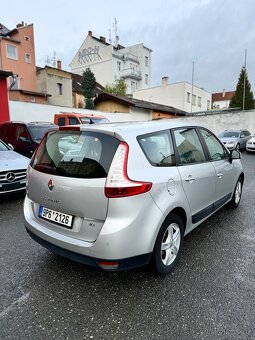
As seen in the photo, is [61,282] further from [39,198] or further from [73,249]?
[39,198]

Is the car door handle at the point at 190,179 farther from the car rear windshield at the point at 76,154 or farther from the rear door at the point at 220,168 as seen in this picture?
the car rear windshield at the point at 76,154

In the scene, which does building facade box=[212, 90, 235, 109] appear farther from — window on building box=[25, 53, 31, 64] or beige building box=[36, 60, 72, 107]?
window on building box=[25, 53, 31, 64]

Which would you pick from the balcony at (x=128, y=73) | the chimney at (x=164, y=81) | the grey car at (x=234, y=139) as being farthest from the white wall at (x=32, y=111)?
the balcony at (x=128, y=73)

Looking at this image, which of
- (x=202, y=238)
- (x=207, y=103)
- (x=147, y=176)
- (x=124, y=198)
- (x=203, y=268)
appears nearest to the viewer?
(x=124, y=198)

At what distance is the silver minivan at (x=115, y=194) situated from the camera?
2242 mm

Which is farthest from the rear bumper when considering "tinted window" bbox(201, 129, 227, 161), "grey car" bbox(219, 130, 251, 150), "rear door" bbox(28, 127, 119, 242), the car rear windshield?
"grey car" bbox(219, 130, 251, 150)

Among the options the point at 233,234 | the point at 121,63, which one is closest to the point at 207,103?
the point at 121,63

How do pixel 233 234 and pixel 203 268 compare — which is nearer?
pixel 203 268

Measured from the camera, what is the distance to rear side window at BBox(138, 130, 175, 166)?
8.38ft

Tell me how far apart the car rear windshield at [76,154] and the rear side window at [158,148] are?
1.15 ft

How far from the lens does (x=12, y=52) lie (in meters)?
29.1

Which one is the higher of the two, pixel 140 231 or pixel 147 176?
pixel 147 176

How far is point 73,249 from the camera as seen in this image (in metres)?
2.39

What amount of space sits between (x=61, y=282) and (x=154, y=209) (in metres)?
1.29
